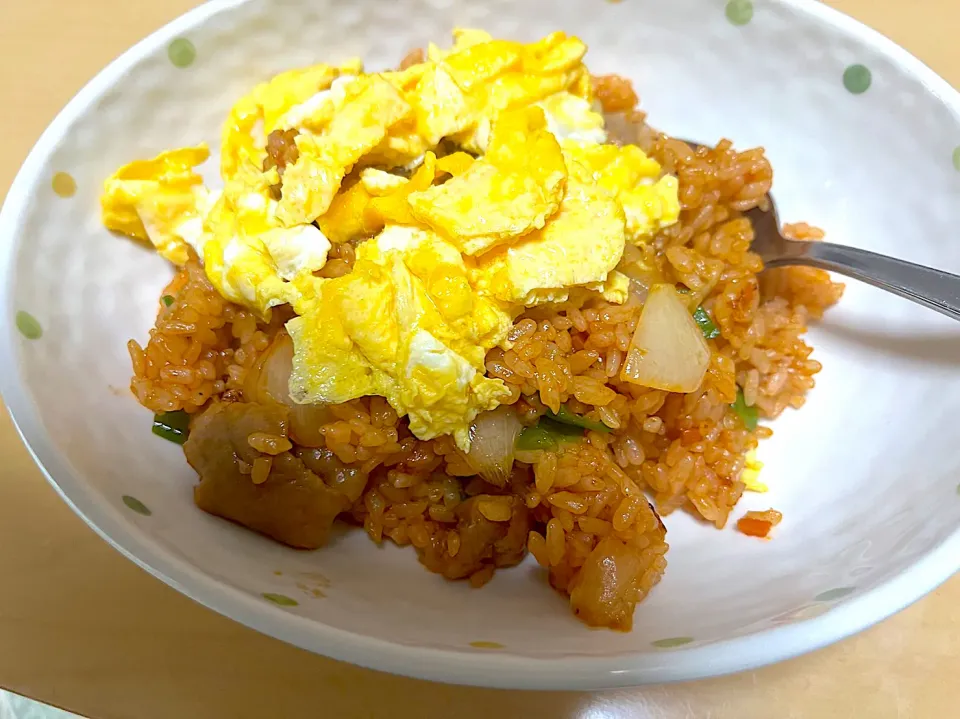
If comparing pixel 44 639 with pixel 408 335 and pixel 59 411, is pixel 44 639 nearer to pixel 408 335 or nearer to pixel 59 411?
pixel 59 411

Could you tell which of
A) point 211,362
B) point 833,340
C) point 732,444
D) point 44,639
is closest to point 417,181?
point 211,362

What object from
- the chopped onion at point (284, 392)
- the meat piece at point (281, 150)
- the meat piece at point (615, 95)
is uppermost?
the meat piece at point (281, 150)

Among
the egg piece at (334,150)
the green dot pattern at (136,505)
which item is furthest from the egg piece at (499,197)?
the green dot pattern at (136,505)

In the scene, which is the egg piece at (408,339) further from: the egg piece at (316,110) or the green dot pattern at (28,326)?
the green dot pattern at (28,326)

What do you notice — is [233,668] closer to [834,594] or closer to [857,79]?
[834,594]

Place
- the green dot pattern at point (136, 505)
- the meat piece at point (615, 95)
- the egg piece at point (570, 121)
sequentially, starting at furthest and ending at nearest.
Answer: the meat piece at point (615, 95), the egg piece at point (570, 121), the green dot pattern at point (136, 505)

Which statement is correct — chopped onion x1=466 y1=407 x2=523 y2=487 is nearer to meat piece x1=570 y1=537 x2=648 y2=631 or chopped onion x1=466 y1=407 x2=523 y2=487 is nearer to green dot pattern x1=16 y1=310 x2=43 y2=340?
meat piece x1=570 y1=537 x2=648 y2=631

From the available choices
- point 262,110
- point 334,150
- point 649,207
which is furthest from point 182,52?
point 649,207
